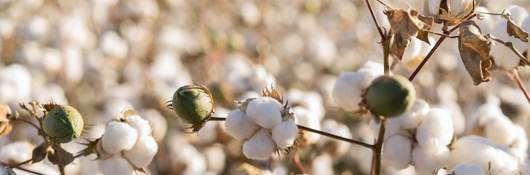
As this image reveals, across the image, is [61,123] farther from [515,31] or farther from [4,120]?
[515,31]

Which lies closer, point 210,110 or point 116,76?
point 210,110

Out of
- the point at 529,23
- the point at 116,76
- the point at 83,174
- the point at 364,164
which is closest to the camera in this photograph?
the point at 529,23

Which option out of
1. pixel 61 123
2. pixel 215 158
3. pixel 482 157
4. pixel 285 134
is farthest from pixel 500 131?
pixel 215 158

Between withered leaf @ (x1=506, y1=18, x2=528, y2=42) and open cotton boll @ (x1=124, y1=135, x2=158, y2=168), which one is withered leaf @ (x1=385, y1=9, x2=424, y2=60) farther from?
open cotton boll @ (x1=124, y1=135, x2=158, y2=168)

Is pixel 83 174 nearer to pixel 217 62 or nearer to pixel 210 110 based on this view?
pixel 210 110

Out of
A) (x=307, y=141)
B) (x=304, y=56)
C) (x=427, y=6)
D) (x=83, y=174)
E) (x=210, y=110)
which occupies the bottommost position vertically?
(x=304, y=56)

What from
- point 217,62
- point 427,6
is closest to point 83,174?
point 427,6

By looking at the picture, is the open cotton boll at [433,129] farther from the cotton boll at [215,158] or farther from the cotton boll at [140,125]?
the cotton boll at [215,158]

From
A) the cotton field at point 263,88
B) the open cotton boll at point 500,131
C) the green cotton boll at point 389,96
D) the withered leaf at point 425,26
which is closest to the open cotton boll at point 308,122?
the cotton field at point 263,88
